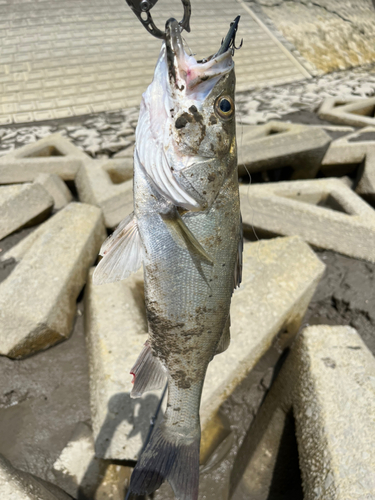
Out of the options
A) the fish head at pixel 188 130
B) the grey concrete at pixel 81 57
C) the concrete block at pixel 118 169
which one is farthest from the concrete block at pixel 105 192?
the grey concrete at pixel 81 57

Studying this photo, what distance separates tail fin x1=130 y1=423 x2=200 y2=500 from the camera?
4.80 ft

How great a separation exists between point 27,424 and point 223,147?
2324 millimetres

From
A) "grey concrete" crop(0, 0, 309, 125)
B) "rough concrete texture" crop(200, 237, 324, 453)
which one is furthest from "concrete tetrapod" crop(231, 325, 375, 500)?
"grey concrete" crop(0, 0, 309, 125)

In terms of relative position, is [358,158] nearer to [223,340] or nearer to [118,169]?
[118,169]

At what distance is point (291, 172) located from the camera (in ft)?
15.5

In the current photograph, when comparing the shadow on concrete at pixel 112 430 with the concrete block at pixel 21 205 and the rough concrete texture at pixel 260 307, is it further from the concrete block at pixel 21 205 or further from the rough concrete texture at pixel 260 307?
the concrete block at pixel 21 205

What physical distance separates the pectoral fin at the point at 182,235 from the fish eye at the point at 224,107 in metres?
0.35

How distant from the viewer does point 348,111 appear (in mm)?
6680

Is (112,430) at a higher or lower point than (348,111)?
lower

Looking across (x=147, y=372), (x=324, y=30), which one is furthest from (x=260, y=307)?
(x=324, y=30)

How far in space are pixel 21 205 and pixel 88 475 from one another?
2414 millimetres

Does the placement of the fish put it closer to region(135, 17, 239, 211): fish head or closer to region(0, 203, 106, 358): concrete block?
region(135, 17, 239, 211): fish head

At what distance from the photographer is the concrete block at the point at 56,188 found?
4.11 meters

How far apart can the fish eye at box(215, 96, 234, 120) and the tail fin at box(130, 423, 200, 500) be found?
3.74ft
